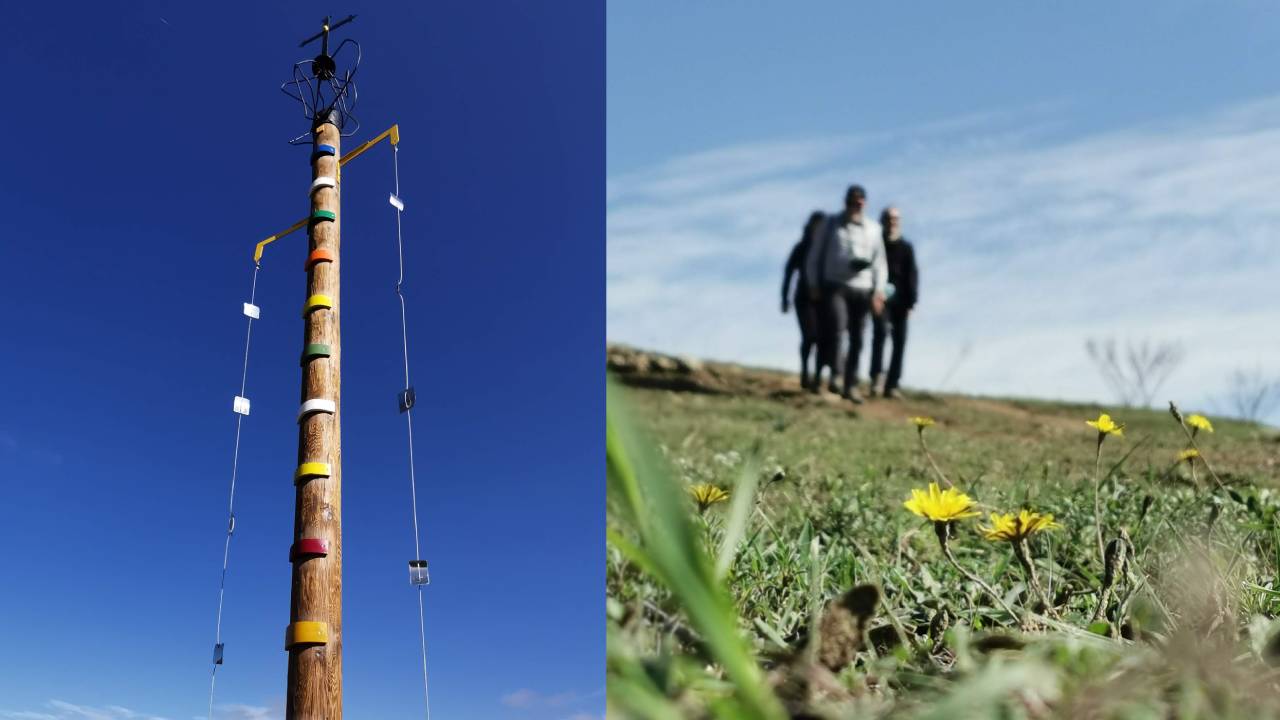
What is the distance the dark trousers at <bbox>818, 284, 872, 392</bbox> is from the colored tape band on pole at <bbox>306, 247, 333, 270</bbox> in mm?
3748

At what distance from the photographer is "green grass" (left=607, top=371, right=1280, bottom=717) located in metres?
0.39

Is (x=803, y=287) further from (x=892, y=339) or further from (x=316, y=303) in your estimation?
(x=316, y=303)

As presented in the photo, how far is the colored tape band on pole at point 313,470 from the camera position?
4.29m

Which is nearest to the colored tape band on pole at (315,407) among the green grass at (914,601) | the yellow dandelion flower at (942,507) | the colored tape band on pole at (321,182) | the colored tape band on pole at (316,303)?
the colored tape band on pole at (316,303)

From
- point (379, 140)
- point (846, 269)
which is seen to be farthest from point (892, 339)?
point (379, 140)

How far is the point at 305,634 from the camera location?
3.93 meters

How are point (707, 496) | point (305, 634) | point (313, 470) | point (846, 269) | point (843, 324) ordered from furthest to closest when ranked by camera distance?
point (843, 324) → point (846, 269) → point (313, 470) → point (305, 634) → point (707, 496)

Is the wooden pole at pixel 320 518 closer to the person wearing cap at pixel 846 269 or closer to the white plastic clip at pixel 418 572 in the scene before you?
the white plastic clip at pixel 418 572

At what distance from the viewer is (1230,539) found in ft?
4.28

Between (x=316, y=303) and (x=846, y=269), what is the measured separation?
392 centimetres

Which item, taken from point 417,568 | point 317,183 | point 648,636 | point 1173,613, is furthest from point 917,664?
point 317,183

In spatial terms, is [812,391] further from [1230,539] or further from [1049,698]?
[1049,698]

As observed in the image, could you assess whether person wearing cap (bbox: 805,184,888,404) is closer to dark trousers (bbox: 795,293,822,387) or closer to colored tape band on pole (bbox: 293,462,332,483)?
dark trousers (bbox: 795,293,822,387)

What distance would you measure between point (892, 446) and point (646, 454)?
134 inches
